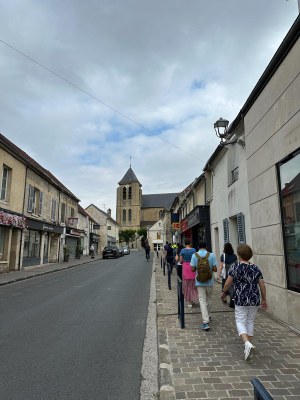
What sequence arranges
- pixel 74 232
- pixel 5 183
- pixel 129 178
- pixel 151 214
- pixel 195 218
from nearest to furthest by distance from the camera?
pixel 195 218
pixel 5 183
pixel 74 232
pixel 129 178
pixel 151 214

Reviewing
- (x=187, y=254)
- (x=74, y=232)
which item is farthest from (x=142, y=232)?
(x=187, y=254)

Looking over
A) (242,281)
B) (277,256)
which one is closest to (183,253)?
(277,256)

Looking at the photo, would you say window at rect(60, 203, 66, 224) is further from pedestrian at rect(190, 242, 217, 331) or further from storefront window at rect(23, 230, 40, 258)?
pedestrian at rect(190, 242, 217, 331)

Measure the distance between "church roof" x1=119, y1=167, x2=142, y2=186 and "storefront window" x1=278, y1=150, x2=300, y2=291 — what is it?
82.6 meters

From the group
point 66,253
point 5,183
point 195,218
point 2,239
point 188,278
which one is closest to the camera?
point 188,278

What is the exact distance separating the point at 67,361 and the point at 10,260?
15.2 meters

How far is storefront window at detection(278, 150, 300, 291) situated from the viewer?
17.6ft

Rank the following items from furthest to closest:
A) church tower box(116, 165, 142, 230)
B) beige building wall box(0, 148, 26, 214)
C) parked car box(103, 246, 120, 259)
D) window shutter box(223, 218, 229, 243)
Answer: church tower box(116, 165, 142, 230), parked car box(103, 246, 120, 259), beige building wall box(0, 148, 26, 214), window shutter box(223, 218, 229, 243)

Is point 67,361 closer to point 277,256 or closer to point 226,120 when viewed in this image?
point 277,256

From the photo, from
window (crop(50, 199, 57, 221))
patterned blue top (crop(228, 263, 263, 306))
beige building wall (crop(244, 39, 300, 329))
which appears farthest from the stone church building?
patterned blue top (crop(228, 263, 263, 306))

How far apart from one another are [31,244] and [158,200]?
79646mm

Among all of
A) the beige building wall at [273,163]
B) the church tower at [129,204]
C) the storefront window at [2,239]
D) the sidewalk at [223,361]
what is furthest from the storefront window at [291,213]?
the church tower at [129,204]

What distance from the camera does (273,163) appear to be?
20.5ft

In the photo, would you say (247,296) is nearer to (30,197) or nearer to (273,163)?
(273,163)
